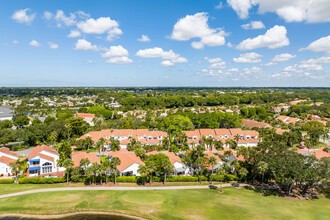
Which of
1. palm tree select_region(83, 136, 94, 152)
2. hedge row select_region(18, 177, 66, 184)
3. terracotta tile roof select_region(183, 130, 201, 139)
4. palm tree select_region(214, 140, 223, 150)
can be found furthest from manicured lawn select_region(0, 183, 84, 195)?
palm tree select_region(214, 140, 223, 150)

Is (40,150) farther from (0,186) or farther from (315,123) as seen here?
(315,123)

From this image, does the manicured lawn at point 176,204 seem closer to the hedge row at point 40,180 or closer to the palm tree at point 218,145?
the hedge row at point 40,180

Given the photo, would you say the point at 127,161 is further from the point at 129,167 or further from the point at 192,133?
the point at 192,133

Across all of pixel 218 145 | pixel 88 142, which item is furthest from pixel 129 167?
pixel 218 145

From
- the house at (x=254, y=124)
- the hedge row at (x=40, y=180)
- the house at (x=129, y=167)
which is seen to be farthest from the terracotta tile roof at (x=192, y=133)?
the hedge row at (x=40, y=180)

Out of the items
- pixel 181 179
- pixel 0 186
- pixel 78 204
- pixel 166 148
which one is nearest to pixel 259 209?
pixel 181 179

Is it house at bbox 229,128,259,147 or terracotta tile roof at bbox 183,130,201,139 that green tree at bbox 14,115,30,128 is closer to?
terracotta tile roof at bbox 183,130,201,139
